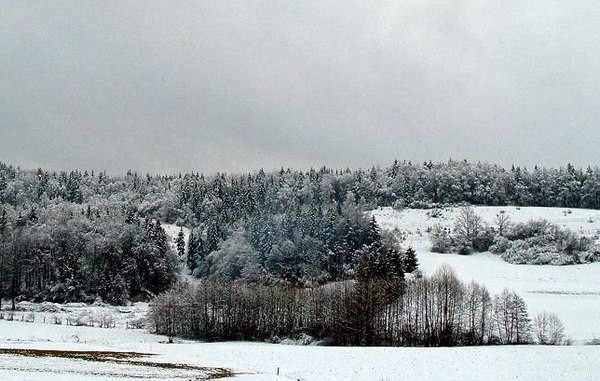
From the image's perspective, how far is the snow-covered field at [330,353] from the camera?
1495 inches

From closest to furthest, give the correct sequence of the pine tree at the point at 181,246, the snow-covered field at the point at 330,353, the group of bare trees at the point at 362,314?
1. the snow-covered field at the point at 330,353
2. the group of bare trees at the point at 362,314
3. the pine tree at the point at 181,246

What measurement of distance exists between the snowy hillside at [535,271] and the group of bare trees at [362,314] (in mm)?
6833

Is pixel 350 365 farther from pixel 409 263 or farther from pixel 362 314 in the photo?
pixel 409 263

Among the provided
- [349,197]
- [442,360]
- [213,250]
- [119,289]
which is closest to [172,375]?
[442,360]

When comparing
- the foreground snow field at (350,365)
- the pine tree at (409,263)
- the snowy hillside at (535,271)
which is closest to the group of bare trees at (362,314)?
the snowy hillside at (535,271)

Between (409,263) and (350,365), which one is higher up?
(409,263)

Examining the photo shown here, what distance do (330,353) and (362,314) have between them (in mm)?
25930

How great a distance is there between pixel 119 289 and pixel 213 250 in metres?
32.8

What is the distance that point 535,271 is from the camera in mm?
110938

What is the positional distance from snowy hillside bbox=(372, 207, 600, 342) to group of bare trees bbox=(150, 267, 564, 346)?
22.4 ft

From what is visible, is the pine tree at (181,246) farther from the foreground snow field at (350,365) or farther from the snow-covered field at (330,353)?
the foreground snow field at (350,365)

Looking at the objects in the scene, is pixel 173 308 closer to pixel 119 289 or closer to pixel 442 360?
pixel 119 289

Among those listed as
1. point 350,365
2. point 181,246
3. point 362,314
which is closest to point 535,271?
point 362,314

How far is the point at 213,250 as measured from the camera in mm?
156375
